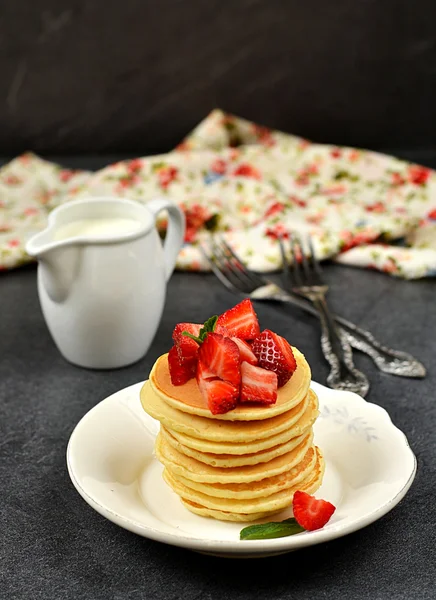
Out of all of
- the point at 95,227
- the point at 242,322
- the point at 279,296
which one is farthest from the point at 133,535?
the point at 279,296

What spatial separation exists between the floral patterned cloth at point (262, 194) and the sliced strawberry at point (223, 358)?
2.87 ft

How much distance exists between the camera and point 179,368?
1.00m

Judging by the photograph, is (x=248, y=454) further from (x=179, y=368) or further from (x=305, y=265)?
(x=305, y=265)

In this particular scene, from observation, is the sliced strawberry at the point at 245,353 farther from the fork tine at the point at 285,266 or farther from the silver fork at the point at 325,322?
the fork tine at the point at 285,266

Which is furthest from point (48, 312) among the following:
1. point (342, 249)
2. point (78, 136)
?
point (78, 136)

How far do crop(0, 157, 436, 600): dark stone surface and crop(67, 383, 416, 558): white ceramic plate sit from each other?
0.05m

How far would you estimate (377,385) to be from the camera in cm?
140

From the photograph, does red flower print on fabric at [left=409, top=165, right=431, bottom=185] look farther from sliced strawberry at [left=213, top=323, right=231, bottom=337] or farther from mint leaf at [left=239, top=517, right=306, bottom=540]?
mint leaf at [left=239, top=517, right=306, bottom=540]

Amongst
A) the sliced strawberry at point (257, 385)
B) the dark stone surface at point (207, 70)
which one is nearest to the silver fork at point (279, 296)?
the sliced strawberry at point (257, 385)

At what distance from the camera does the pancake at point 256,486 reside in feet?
3.23

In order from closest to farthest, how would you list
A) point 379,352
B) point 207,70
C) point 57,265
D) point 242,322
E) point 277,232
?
1. point 242,322
2. point 57,265
3. point 379,352
4. point 277,232
5. point 207,70

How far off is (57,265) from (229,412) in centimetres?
54

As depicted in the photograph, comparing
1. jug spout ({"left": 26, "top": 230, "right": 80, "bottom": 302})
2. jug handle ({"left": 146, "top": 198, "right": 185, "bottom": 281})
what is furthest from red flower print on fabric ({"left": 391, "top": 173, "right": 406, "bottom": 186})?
jug spout ({"left": 26, "top": 230, "right": 80, "bottom": 302})

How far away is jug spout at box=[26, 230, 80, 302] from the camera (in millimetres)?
1347
